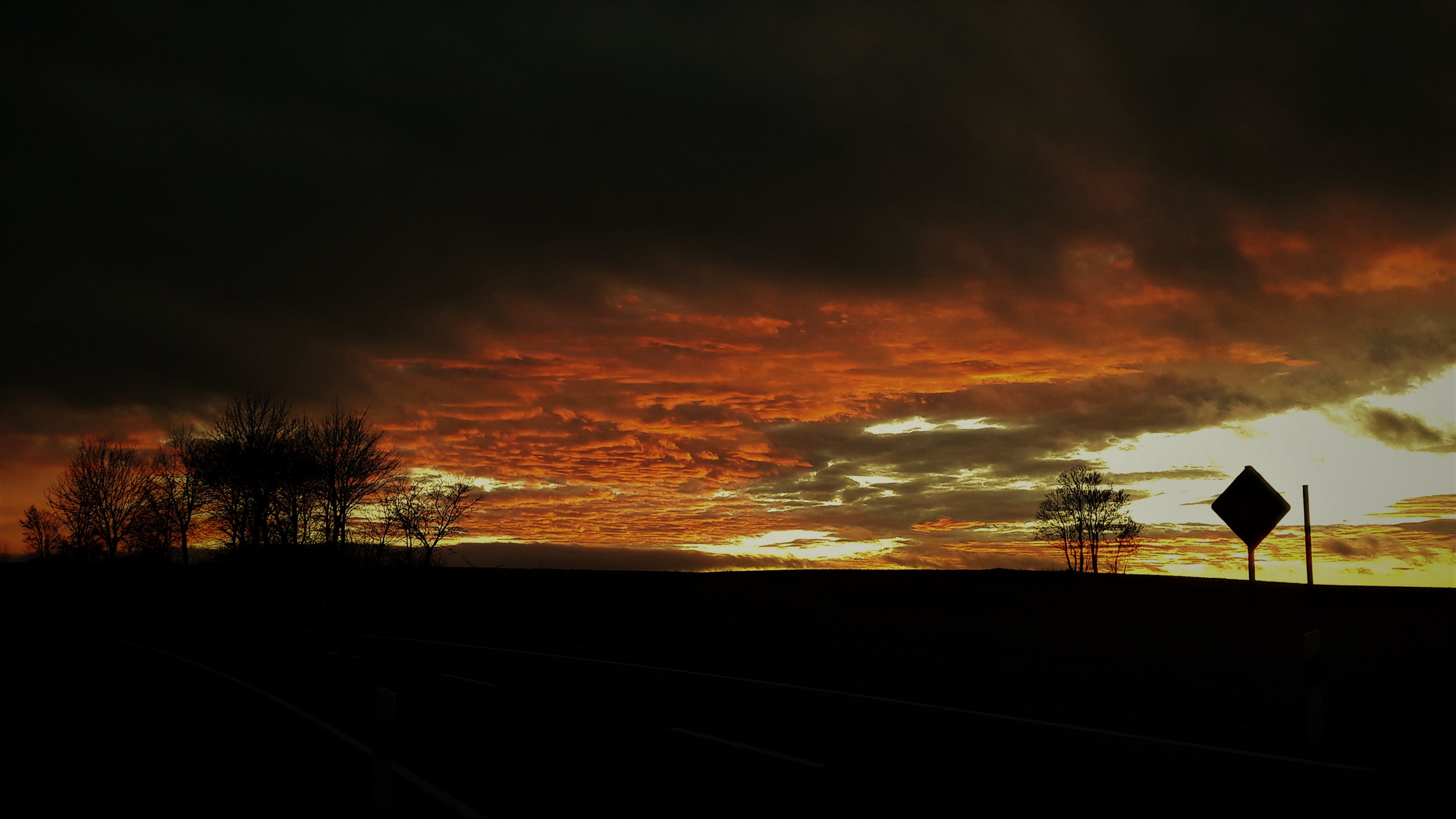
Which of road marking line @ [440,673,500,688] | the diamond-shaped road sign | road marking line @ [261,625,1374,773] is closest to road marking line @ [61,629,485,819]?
road marking line @ [440,673,500,688]

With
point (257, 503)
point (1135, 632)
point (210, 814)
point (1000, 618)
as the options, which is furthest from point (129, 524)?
point (210, 814)

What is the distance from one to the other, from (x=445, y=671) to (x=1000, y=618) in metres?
27.9

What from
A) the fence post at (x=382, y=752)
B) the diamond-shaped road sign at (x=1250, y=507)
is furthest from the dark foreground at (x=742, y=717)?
the diamond-shaped road sign at (x=1250, y=507)

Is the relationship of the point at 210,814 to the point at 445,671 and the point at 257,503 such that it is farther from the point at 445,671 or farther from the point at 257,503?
the point at 257,503

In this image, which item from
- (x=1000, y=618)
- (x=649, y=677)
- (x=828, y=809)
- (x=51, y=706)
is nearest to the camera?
(x=828, y=809)

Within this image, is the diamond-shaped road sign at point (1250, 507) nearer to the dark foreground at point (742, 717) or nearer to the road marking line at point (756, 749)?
the dark foreground at point (742, 717)

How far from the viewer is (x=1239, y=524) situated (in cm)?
1270

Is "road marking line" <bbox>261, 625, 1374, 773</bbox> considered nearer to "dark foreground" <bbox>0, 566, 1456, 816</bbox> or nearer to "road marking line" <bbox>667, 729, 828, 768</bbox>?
"dark foreground" <bbox>0, 566, 1456, 816</bbox>

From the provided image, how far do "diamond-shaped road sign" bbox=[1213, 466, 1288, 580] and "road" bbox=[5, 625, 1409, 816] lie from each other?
3.36 m

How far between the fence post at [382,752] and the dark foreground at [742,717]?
535 millimetres

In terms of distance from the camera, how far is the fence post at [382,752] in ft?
23.0

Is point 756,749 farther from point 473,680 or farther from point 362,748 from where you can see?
point 473,680

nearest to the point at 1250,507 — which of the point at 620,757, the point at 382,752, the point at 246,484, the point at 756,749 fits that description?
the point at 756,749

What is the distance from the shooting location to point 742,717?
1349 cm
